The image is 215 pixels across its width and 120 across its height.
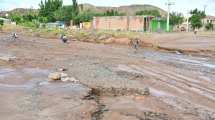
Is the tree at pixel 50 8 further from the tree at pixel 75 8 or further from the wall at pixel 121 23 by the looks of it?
the wall at pixel 121 23

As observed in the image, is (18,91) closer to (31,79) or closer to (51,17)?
(31,79)

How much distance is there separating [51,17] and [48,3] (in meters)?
3.29

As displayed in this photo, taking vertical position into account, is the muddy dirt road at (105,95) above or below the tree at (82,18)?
below

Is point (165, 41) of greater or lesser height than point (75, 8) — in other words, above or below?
below

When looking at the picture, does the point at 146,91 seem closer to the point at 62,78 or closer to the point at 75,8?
the point at 62,78

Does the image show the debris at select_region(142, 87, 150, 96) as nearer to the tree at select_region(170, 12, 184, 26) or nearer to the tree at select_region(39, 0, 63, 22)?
the tree at select_region(170, 12, 184, 26)

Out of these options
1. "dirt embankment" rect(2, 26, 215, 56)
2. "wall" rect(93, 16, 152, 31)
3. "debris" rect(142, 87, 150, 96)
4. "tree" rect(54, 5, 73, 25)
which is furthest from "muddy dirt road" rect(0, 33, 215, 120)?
A: "tree" rect(54, 5, 73, 25)

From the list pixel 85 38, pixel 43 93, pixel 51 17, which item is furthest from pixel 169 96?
pixel 51 17

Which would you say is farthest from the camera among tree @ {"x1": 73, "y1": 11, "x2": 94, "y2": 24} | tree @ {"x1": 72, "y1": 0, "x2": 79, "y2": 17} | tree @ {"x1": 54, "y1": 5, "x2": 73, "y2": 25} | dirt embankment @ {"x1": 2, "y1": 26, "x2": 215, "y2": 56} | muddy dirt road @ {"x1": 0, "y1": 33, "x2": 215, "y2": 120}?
tree @ {"x1": 72, "y1": 0, "x2": 79, "y2": 17}

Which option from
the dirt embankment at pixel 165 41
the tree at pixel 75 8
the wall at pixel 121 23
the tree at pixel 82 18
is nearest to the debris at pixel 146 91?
the dirt embankment at pixel 165 41

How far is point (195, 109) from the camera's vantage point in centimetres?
1172

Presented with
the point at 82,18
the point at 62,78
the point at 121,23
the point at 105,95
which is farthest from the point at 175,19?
the point at 105,95

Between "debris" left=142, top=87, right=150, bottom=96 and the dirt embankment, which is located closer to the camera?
"debris" left=142, top=87, right=150, bottom=96

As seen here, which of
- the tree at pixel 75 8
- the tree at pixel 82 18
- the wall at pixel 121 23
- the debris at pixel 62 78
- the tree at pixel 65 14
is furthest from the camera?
the tree at pixel 75 8
